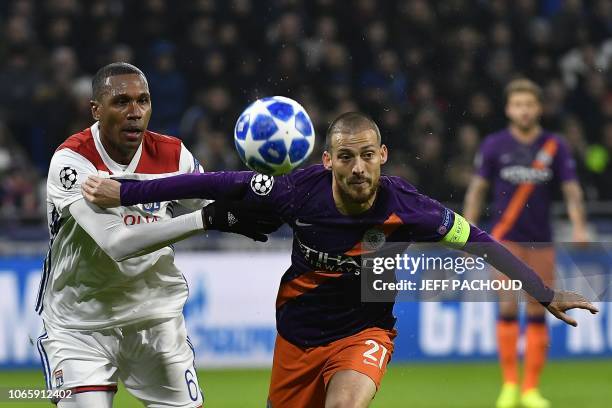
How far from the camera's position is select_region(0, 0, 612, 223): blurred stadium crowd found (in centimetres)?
1153

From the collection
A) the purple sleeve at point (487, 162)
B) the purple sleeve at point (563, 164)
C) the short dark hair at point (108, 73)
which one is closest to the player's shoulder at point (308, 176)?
the short dark hair at point (108, 73)

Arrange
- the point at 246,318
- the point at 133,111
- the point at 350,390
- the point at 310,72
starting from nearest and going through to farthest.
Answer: the point at 350,390
the point at 133,111
the point at 246,318
the point at 310,72

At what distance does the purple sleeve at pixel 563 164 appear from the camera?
9023mm

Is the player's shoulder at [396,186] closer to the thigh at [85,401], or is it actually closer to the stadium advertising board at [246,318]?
the thigh at [85,401]

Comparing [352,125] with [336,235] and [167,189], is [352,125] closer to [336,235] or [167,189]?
[336,235]

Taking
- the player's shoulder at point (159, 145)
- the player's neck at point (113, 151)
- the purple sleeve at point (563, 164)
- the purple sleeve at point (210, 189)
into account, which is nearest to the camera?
the purple sleeve at point (210, 189)

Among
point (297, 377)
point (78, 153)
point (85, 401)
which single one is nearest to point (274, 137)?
point (78, 153)

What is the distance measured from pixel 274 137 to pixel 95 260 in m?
1.04

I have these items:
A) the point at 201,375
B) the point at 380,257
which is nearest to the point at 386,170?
the point at 201,375

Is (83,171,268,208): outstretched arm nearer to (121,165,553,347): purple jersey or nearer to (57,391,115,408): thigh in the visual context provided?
(121,165,553,347): purple jersey

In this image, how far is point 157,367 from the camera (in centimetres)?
539

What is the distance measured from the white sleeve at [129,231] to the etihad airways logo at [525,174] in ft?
14.8

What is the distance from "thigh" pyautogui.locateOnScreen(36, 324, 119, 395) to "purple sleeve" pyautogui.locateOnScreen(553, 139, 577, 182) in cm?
481

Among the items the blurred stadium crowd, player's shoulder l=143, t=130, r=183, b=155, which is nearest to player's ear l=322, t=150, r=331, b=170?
player's shoulder l=143, t=130, r=183, b=155
